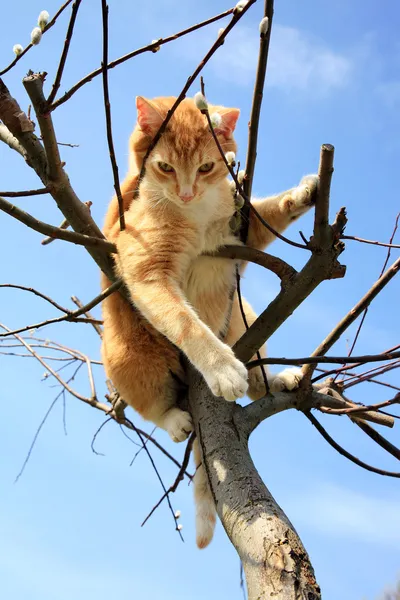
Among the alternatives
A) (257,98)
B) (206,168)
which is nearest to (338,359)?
(257,98)

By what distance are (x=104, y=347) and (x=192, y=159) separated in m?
1.06

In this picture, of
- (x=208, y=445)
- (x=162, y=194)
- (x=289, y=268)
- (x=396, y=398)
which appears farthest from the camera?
(x=162, y=194)

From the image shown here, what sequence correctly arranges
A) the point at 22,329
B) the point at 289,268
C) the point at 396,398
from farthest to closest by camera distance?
the point at 22,329
the point at 289,268
the point at 396,398

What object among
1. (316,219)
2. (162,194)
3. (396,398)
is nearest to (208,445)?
(396,398)

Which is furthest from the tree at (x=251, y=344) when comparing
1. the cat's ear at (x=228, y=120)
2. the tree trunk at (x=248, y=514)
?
the cat's ear at (x=228, y=120)

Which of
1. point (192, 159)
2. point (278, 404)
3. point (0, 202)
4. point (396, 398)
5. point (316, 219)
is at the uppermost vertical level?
point (192, 159)

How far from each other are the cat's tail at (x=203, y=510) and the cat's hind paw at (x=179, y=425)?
0.66 feet

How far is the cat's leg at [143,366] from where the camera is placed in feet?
9.32

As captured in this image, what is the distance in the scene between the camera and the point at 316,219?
6.66 ft

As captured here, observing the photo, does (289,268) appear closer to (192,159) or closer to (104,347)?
(192,159)

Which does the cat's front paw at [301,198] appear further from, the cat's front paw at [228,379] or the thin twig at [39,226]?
the thin twig at [39,226]

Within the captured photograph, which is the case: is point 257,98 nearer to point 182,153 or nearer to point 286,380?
point 182,153

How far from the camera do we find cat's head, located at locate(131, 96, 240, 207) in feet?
9.48

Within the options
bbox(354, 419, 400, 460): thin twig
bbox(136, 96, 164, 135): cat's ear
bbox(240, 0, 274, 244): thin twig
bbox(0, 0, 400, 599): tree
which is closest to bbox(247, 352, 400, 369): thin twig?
bbox(0, 0, 400, 599): tree
